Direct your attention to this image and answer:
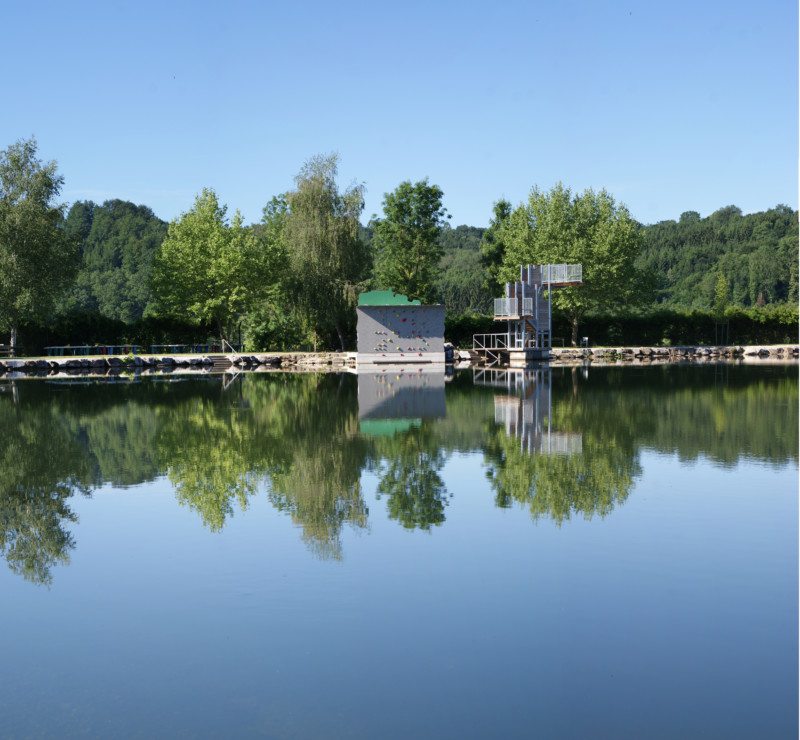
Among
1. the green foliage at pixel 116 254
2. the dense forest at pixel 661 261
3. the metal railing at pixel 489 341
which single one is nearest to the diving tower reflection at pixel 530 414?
the metal railing at pixel 489 341

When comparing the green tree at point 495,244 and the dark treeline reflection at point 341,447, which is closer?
the dark treeline reflection at point 341,447

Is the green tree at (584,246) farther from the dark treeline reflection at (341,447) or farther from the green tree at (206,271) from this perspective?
the dark treeline reflection at (341,447)

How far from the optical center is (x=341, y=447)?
1656 cm

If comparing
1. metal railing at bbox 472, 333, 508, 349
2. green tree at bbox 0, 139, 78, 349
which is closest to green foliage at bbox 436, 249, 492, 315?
metal railing at bbox 472, 333, 508, 349

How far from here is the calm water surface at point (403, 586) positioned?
549 cm

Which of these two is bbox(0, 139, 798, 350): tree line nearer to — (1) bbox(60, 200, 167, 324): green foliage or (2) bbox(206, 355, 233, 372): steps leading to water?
(2) bbox(206, 355, 233, 372): steps leading to water

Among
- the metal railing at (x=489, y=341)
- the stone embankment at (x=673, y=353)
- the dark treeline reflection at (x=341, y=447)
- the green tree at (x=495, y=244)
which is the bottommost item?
the dark treeline reflection at (x=341, y=447)

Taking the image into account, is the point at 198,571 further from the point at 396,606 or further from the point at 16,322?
the point at 16,322

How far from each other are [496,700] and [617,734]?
2.50 feet

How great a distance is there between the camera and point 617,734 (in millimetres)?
5078

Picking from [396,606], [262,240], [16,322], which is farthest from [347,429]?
[262,240]

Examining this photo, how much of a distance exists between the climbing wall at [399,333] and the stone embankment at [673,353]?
9.04 meters

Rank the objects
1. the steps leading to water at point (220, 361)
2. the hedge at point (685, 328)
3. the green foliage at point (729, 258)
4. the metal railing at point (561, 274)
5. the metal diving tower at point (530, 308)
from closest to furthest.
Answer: the metal diving tower at point (530, 308), the metal railing at point (561, 274), the steps leading to water at point (220, 361), the hedge at point (685, 328), the green foliage at point (729, 258)

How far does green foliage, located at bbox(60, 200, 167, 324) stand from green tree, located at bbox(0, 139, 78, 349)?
31801 millimetres
